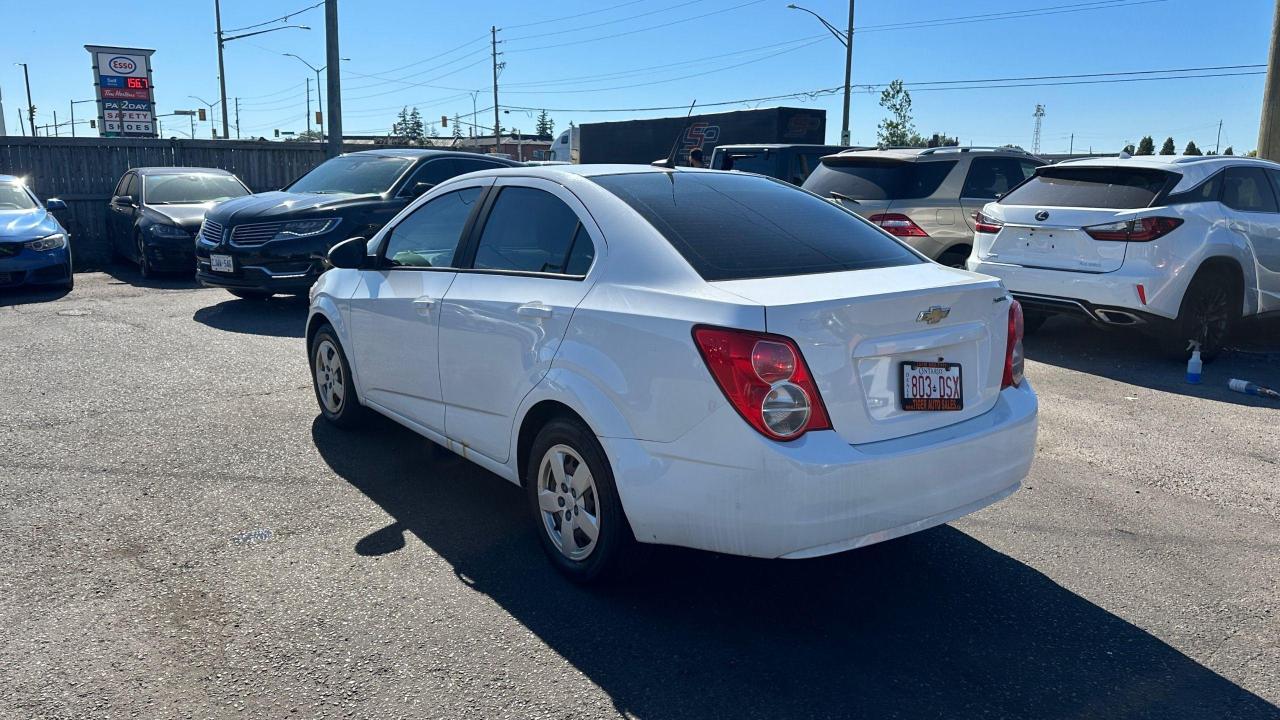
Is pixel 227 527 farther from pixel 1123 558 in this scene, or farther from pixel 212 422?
pixel 1123 558

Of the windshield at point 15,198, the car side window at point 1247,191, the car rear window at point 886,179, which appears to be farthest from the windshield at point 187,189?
the car side window at point 1247,191

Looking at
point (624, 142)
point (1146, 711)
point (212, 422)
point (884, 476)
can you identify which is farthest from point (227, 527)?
point (624, 142)

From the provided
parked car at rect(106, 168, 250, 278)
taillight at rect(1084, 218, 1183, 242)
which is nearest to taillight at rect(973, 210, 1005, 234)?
taillight at rect(1084, 218, 1183, 242)

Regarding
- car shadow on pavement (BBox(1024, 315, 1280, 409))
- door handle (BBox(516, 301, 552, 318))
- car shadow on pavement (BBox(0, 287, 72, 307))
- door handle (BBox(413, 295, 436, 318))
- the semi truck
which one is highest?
the semi truck

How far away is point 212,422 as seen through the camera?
6.09m

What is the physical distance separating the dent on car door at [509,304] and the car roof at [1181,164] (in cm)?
576

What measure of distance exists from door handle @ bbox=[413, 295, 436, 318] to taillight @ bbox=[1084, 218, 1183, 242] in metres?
5.68

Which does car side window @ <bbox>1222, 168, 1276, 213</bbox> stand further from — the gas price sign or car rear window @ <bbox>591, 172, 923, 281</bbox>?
the gas price sign

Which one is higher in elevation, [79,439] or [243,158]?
[243,158]

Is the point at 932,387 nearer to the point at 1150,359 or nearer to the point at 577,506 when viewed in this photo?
the point at 577,506

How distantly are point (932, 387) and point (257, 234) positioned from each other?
8555 mm

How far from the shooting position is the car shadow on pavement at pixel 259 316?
9531 mm

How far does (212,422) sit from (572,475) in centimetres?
339

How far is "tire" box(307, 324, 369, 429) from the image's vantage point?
5.61 meters
